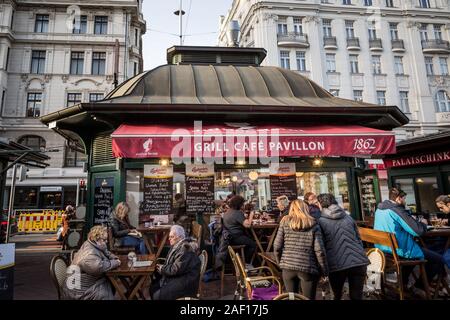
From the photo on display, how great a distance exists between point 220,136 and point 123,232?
2664mm

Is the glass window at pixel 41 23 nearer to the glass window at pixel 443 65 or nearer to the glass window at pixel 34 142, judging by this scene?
the glass window at pixel 34 142

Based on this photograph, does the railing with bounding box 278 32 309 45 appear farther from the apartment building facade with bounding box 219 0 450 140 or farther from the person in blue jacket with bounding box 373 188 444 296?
the person in blue jacket with bounding box 373 188 444 296

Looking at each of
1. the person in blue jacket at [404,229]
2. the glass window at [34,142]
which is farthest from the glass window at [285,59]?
the person in blue jacket at [404,229]

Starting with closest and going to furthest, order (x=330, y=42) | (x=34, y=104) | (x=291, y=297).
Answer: (x=291, y=297) → (x=34, y=104) → (x=330, y=42)

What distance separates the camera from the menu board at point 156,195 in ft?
21.3

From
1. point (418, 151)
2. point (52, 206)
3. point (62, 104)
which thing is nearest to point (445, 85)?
point (418, 151)

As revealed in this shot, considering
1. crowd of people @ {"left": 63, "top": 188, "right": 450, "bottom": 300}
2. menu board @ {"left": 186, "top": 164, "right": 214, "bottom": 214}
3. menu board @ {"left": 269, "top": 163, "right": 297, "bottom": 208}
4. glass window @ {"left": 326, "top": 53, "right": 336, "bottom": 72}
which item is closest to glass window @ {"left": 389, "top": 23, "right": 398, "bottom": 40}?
glass window @ {"left": 326, "top": 53, "right": 336, "bottom": 72}

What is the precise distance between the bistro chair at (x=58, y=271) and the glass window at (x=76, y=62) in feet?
77.3

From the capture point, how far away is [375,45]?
25422 mm

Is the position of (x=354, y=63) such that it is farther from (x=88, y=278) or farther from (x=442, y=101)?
(x=88, y=278)

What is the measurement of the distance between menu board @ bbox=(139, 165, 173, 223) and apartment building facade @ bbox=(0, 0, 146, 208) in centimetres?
1650

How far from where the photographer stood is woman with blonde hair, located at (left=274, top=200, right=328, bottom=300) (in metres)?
3.12

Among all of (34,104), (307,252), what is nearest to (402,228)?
(307,252)

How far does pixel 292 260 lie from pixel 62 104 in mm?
24174
